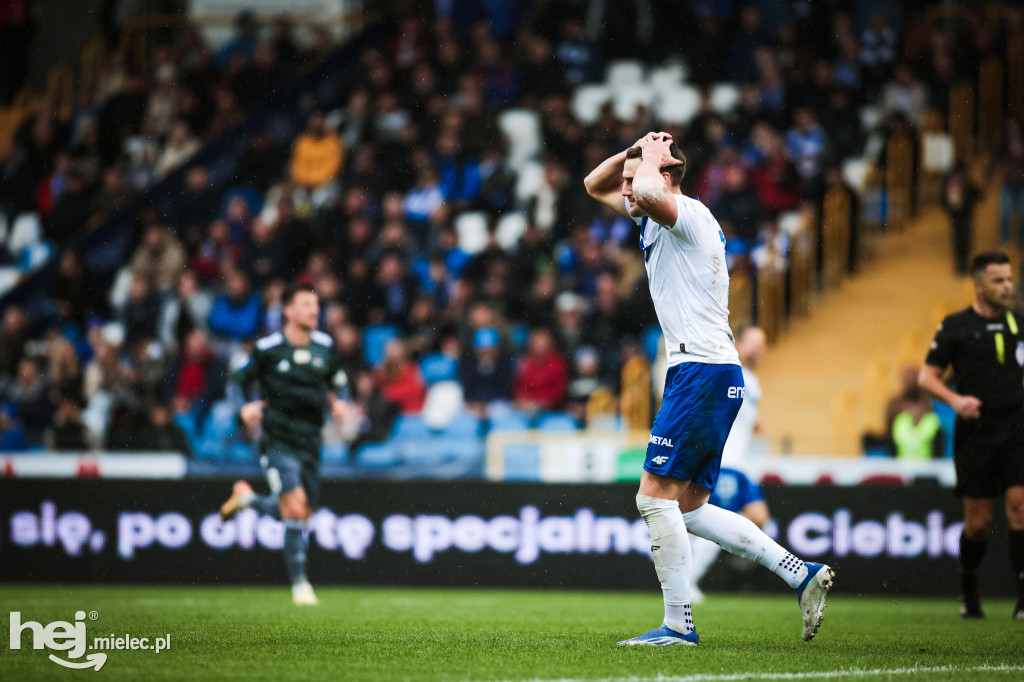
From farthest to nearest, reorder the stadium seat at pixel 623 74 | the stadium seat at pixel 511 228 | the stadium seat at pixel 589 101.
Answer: the stadium seat at pixel 623 74, the stadium seat at pixel 589 101, the stadium seat at pixel 511 228

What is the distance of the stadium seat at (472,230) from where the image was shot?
57.8ft

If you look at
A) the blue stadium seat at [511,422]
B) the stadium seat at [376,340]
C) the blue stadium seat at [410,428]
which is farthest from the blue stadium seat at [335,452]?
the stadium seat at [376,340]

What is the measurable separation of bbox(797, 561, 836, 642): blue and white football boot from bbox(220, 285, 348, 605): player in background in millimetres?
4587

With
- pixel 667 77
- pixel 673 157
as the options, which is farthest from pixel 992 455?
pixel 667 77

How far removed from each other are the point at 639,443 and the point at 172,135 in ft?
37.7

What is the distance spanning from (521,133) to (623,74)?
173 cm

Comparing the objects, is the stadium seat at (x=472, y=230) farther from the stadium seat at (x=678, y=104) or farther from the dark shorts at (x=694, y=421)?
the dark shorts at (x=694, y=421)

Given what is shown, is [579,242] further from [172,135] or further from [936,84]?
[172,135]

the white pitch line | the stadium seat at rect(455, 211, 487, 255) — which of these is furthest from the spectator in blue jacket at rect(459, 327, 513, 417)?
the white pitch line

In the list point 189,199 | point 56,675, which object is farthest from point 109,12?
point 56,675

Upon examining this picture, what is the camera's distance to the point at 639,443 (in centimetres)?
1335

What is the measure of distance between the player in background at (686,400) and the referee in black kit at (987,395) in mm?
2859

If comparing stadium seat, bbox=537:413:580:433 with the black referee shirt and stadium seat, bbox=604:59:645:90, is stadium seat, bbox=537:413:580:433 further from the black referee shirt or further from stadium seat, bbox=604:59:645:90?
stadium seat, bbox=604:59:645:90

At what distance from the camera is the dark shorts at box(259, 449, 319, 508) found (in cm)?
1005
